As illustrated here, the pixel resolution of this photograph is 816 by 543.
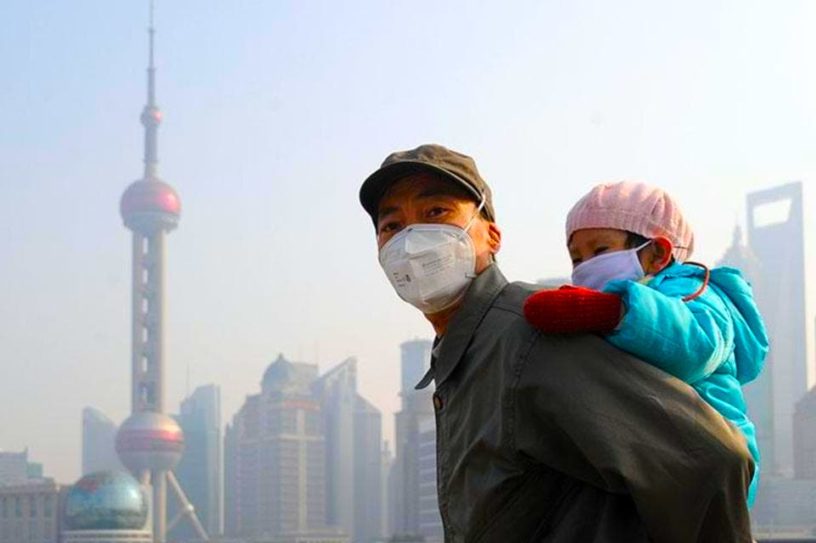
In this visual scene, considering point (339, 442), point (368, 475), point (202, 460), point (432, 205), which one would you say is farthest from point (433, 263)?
point (202, 460)

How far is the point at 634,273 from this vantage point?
188 centimetres

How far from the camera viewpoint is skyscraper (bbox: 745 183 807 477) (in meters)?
107

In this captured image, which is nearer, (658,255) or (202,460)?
(658,255)

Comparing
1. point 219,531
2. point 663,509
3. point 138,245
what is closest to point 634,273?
point 663,509

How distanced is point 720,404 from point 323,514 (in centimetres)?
11198

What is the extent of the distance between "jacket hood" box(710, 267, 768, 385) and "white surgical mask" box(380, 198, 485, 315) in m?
0.35

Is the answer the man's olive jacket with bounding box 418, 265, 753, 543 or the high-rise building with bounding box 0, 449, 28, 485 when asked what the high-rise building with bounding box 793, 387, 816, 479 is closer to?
the high-rise building with bounding box 0, 449, 28, 485

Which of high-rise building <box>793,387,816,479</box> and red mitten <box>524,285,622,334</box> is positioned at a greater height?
high-rise building <box>793,387,816,479</box>

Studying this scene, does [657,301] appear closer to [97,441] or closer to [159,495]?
[159,495]

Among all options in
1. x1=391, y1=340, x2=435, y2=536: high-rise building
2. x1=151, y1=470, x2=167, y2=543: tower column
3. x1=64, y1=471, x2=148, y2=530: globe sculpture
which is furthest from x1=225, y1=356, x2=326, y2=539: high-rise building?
x1=64, y1=471, x2=148, y2=530: globe sculpture

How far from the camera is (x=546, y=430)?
163 centimetres

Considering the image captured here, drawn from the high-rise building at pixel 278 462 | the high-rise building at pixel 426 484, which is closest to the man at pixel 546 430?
the high-rise building at pixel 426 484

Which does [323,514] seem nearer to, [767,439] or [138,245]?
[138,245]

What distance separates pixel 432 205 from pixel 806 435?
98.3 metres
